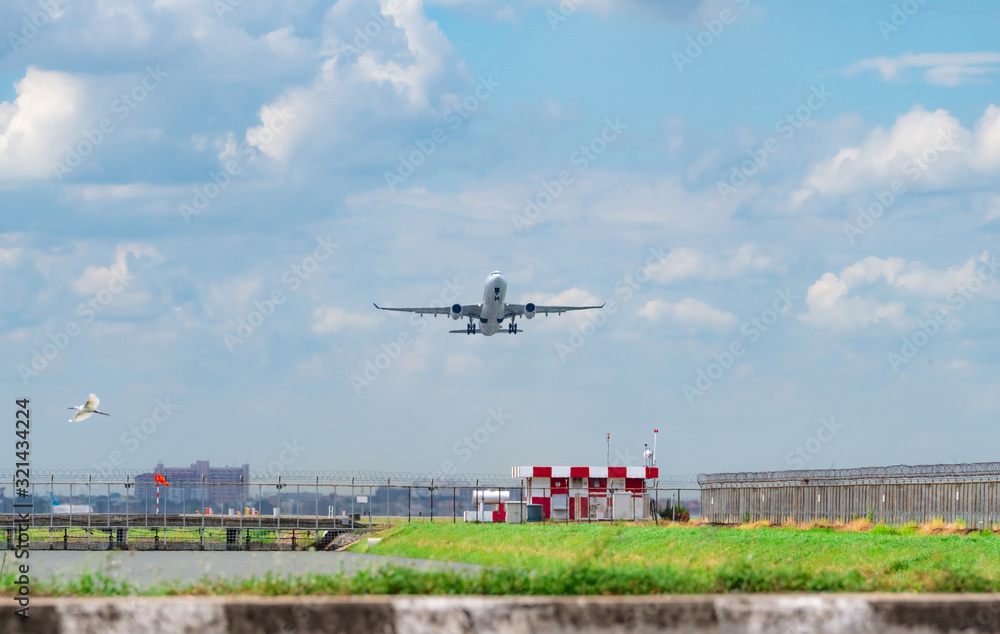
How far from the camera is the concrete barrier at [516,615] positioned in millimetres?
9148

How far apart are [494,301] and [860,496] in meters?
29.4

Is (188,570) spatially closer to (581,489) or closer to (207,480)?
(581,489)

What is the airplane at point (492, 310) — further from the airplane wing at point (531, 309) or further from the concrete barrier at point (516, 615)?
the concrete barrier at point (516, 615)

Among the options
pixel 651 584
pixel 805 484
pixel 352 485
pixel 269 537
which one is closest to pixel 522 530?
pixel 805 484

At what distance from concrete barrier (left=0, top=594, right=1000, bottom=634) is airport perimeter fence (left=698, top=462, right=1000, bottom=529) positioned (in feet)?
136

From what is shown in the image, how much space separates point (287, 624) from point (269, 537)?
258ft

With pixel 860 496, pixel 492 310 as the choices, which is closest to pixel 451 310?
pixel 492 310

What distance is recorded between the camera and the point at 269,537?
85.6 metres

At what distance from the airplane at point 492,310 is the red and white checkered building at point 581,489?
10.8 metres

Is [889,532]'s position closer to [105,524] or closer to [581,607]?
[581,607]

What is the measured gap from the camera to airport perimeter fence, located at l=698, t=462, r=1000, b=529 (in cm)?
5022

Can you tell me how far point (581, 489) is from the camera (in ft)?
265

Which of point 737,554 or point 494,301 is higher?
point 494,301

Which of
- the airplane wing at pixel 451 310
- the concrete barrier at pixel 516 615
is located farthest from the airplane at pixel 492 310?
the concrete barrier at pixel 516 615
